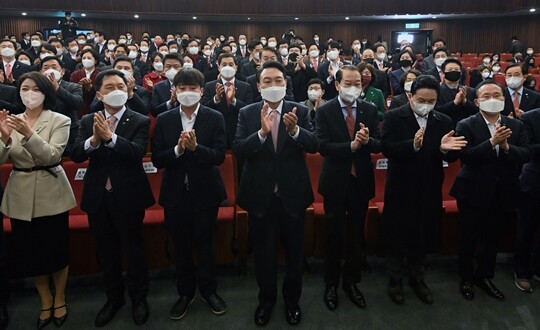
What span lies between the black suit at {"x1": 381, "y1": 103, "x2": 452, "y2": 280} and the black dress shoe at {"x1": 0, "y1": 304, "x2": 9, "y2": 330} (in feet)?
7.97

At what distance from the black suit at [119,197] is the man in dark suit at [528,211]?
2.50 meters

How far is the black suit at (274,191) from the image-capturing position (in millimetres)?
2322

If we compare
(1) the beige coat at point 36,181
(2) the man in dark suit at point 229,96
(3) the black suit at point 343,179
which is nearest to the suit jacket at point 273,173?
(3) the black suit at point 343,179

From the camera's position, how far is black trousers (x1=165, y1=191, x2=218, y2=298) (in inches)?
96.6

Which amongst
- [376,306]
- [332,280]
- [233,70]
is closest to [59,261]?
[332,280]

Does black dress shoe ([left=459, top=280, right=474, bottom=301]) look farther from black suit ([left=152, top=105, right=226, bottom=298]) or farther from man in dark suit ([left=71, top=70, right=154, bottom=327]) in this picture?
man in dark suit ([left=71, top=70, right=154, bottom=327])

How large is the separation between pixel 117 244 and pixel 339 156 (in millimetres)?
1436

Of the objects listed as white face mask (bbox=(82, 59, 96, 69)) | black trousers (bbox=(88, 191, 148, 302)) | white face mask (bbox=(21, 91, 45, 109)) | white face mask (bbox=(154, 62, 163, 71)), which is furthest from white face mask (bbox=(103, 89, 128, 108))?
white face mask (bbox=(154, 62, 163, 71))

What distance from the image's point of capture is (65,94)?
332 centimetres

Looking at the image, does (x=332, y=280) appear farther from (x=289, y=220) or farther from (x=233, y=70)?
(x=233, y=70)

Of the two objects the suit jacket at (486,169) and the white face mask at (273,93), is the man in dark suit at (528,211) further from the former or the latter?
the white face mask at (273,93)

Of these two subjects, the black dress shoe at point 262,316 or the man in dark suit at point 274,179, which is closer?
the man in dark suit at point 274,179

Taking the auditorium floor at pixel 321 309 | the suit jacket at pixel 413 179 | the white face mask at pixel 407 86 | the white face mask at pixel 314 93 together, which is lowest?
the auditorium floor at pixel 321 309

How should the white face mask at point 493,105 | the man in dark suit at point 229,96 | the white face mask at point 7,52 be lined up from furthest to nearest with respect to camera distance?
1. the white face mask at point 7,52
2. the man in dark suit at point 229,96
3. the white face mask at point 493,105
